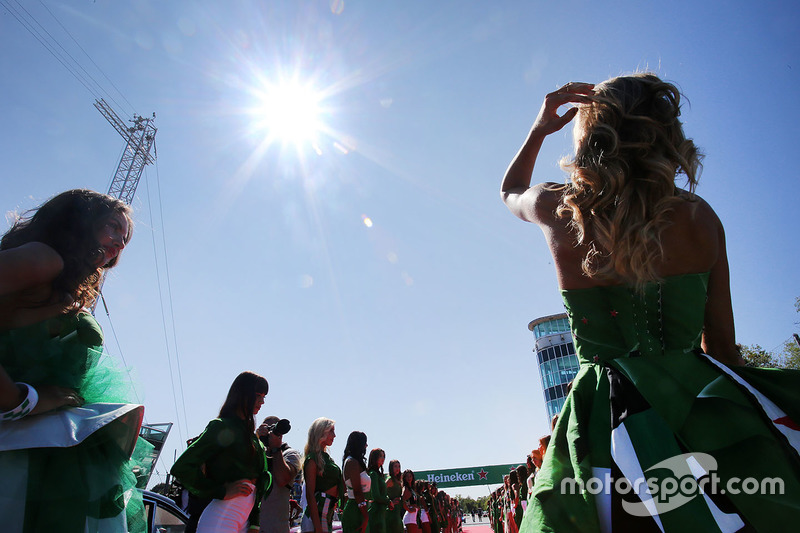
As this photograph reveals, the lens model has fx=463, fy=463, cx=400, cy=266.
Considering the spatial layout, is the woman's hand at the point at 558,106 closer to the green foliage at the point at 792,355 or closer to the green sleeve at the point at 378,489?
the green sleeve at the point at 378,489

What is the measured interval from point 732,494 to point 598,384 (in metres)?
0.36

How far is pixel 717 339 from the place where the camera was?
1.51 metres

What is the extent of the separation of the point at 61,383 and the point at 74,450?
27cm

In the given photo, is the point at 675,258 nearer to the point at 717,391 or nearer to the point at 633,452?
the point at 717,391

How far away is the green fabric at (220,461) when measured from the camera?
2896 millimetres

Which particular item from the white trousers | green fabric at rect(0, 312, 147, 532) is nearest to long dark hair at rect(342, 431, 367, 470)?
the white trousers

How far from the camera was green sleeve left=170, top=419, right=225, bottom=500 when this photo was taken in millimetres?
2875

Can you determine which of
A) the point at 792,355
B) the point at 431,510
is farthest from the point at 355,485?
the point at 792,355

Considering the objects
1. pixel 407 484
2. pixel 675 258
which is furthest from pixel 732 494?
pixel 407 484

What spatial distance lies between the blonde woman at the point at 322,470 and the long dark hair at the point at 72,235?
3.59 m

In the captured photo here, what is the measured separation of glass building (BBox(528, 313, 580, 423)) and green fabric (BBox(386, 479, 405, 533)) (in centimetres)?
4651

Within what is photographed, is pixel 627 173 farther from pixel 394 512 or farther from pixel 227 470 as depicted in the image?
pixel 394 512

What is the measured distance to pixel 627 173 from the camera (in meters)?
1.41

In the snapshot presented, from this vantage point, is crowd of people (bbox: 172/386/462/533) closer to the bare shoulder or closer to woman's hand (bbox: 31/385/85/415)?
woman's hand (bbox: 31/385/85/415)
